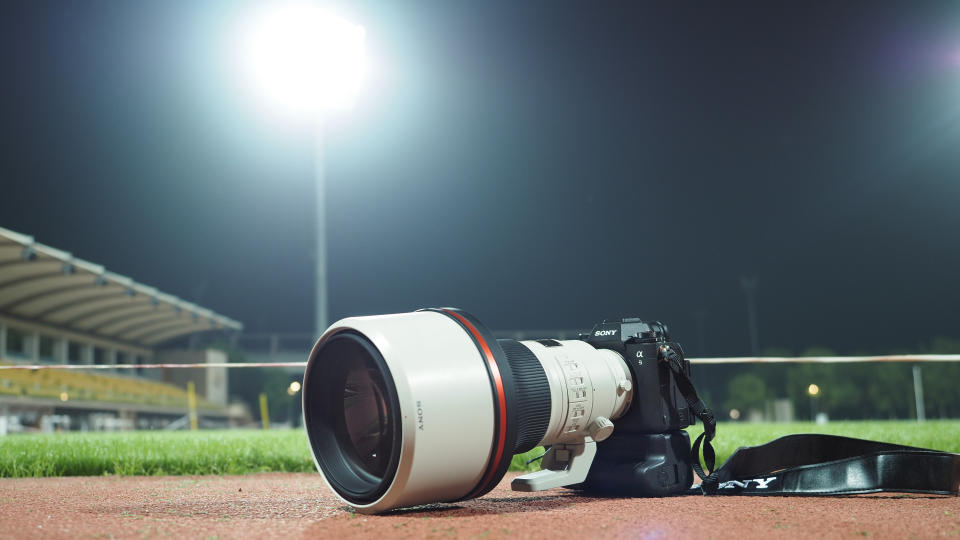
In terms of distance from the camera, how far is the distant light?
16188mm

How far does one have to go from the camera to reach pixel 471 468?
2.91 m

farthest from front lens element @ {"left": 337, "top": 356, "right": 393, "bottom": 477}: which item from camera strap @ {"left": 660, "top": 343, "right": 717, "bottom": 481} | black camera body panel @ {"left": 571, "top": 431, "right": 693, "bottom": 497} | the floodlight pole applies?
the floodlight pole

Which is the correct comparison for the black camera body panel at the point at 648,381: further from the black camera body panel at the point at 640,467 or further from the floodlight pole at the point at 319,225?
the floodlight pole at the point at 319,225

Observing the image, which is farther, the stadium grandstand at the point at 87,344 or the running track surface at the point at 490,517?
the stadium grandstand at the point at 87,344

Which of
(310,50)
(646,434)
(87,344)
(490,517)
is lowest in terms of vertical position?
(490,517)

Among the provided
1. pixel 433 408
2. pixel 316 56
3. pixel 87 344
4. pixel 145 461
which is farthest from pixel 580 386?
pixel 87 344

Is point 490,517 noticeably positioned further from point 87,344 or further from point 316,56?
point 87,344

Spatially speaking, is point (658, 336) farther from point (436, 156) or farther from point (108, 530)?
point (436, 156)

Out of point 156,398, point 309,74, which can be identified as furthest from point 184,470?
point 156,398

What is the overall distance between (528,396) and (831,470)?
160 cm

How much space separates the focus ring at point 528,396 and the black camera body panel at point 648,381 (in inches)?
28.8

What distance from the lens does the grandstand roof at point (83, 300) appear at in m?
27.8

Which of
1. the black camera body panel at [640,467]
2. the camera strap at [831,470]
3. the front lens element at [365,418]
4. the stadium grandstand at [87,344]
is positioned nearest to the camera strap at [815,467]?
the camera strap at [831,470]

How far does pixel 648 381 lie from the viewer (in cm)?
383
